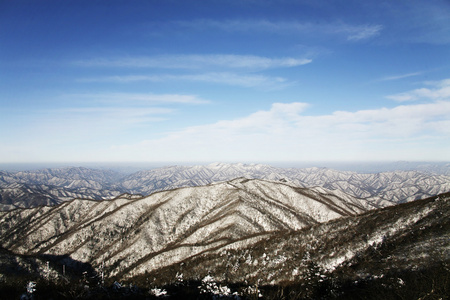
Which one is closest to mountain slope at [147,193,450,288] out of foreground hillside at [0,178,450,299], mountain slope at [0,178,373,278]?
foreground hillside at [0,178,450,299]

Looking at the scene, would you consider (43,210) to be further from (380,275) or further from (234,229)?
(380,275)

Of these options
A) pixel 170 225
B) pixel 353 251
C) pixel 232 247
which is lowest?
pixel 170 225

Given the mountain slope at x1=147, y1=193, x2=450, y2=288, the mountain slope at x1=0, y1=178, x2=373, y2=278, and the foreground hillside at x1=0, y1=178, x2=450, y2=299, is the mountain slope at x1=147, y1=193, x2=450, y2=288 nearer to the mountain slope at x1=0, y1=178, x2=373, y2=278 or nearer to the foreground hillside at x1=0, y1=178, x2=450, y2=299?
the foreground hillside at x1=0, y1=178, x2=450, y2=299

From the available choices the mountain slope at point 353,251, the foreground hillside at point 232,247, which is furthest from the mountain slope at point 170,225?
the mountain slope at point 353,251

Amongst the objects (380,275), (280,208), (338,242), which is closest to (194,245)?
(280,208)

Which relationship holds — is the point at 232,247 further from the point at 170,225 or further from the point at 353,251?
the point at 170,225

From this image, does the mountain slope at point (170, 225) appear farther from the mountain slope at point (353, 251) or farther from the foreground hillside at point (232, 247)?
the mountain slope at point (353, 251)

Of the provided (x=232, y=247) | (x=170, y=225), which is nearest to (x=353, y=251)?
(x=232, y=247)
